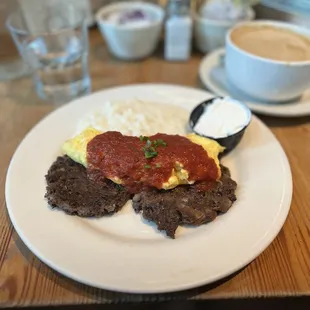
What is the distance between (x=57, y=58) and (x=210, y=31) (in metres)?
0.75

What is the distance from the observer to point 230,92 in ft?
5.42

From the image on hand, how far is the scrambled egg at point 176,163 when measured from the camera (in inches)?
45.1

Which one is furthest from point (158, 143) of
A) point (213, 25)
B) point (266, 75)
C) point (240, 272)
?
point (213, 25)

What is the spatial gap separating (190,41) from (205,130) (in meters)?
0.79

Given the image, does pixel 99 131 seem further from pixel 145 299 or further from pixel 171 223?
pixel 145 299

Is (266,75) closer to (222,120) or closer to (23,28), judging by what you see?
(222,120)

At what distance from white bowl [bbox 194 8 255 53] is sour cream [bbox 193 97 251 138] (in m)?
0.60

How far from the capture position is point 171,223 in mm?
1045

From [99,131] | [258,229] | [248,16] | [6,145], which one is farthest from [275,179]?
[248,16]

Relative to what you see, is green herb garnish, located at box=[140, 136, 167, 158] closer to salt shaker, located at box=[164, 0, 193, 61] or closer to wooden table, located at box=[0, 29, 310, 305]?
wooden table, located at box=[0, 29, 310, 305]

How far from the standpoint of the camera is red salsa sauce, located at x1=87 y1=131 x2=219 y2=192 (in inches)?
44.6

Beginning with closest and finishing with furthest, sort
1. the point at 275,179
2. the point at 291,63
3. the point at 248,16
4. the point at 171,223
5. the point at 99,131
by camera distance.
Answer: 1. the point at 171,223
2. the point at 275,179
3. the point at 99,131
4. the point at 291,63
5. the point at 248,16

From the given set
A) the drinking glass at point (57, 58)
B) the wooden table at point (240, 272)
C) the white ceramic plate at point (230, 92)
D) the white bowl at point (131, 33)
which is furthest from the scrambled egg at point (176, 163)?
the white bowl at point (131, 33)

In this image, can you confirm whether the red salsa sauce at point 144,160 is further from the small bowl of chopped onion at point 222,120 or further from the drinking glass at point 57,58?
the drinking glass at point 57,58
